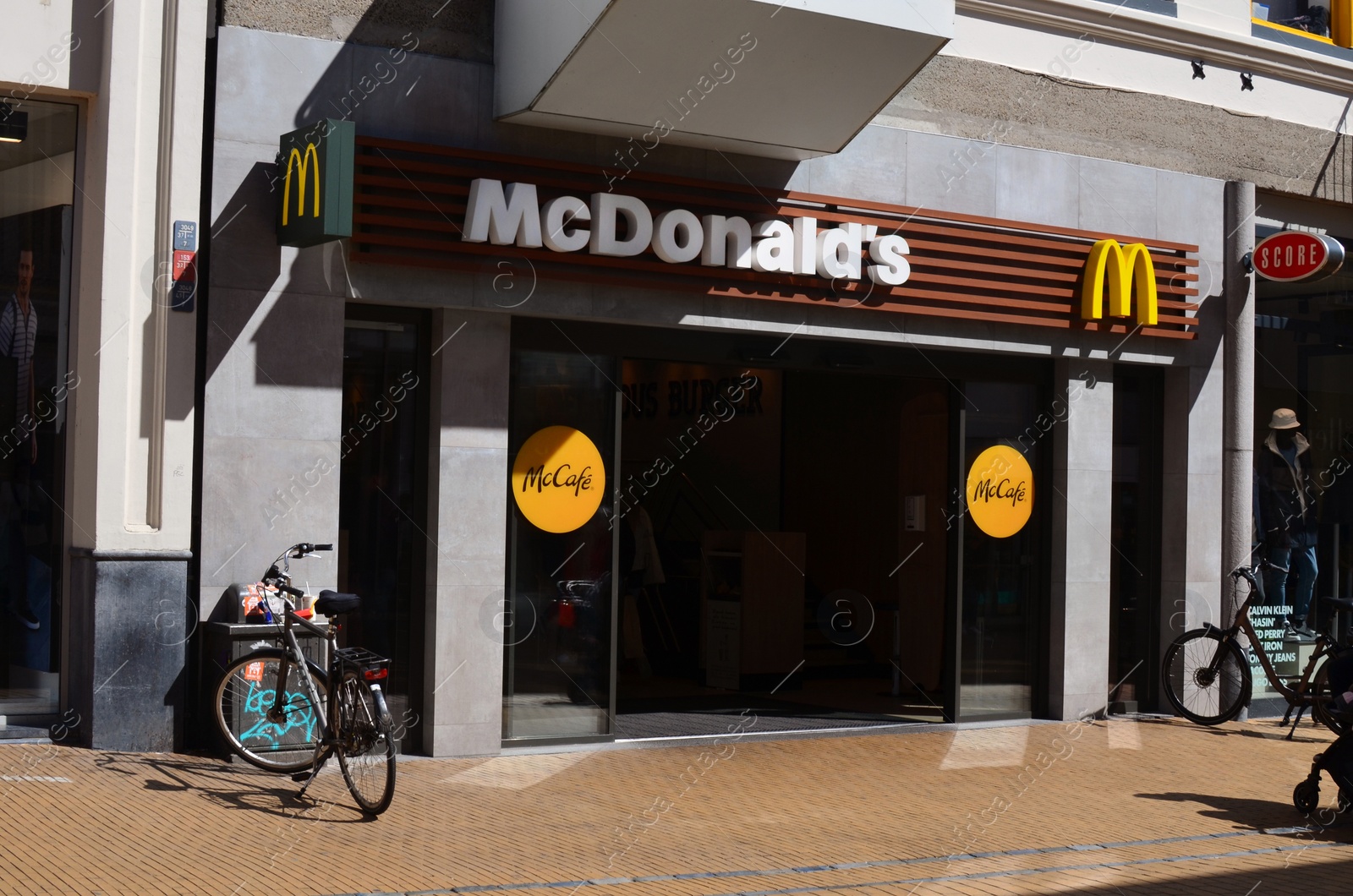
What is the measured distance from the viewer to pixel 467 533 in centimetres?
969

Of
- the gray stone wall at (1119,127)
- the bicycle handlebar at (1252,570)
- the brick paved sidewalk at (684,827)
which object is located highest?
the gray stone wall at (1119,127)

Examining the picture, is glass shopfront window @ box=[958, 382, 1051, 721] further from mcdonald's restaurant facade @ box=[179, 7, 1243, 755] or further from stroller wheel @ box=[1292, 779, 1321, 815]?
stroller wheel @ box=[1292, 779, 1321, 815]

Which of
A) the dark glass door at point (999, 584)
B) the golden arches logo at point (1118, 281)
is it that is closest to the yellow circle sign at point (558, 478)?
the dark glass door at point (999, 584)

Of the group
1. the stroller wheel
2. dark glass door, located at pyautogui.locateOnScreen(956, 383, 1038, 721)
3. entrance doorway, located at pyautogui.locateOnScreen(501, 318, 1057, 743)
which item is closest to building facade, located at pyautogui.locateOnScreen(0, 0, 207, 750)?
entrance doorway, located at pyautogui.locateOnScreen(501, 318, 1057, 743)

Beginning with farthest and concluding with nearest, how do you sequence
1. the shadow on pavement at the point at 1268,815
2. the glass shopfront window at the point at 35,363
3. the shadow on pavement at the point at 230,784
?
the glass shopfront window at the point at 35,363, the shadow on pavement at the point at 1268,815, the shadow on pavement at the point at 230,784

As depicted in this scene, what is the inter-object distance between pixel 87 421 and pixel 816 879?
5326 millimetres

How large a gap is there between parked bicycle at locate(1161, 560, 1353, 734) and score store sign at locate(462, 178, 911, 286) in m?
4.03

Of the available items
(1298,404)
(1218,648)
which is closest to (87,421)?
(1218,648)

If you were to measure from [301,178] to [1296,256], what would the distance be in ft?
26.7

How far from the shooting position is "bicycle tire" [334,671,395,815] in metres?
7.48

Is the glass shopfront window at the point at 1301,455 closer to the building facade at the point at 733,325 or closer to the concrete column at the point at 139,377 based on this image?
the building facade at the point at 733,325

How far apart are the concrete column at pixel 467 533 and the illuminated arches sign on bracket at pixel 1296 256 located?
21.9ft

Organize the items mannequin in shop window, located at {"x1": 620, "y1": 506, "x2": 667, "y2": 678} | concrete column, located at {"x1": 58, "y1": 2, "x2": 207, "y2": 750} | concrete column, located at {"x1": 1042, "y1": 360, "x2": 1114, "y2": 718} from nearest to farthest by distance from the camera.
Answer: concrete column, located at {"x1": 58, "y1": 2, "x2": 207, "y2": 750}
concrete column, located at {"x1": 1042, "y1": 360, "x2": 1114, "y2": 718}
mannequin in shop window, located at {"x1": 620, "y1": 506, "x2": 667, "y2": 678}

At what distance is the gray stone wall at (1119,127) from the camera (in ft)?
38.0
